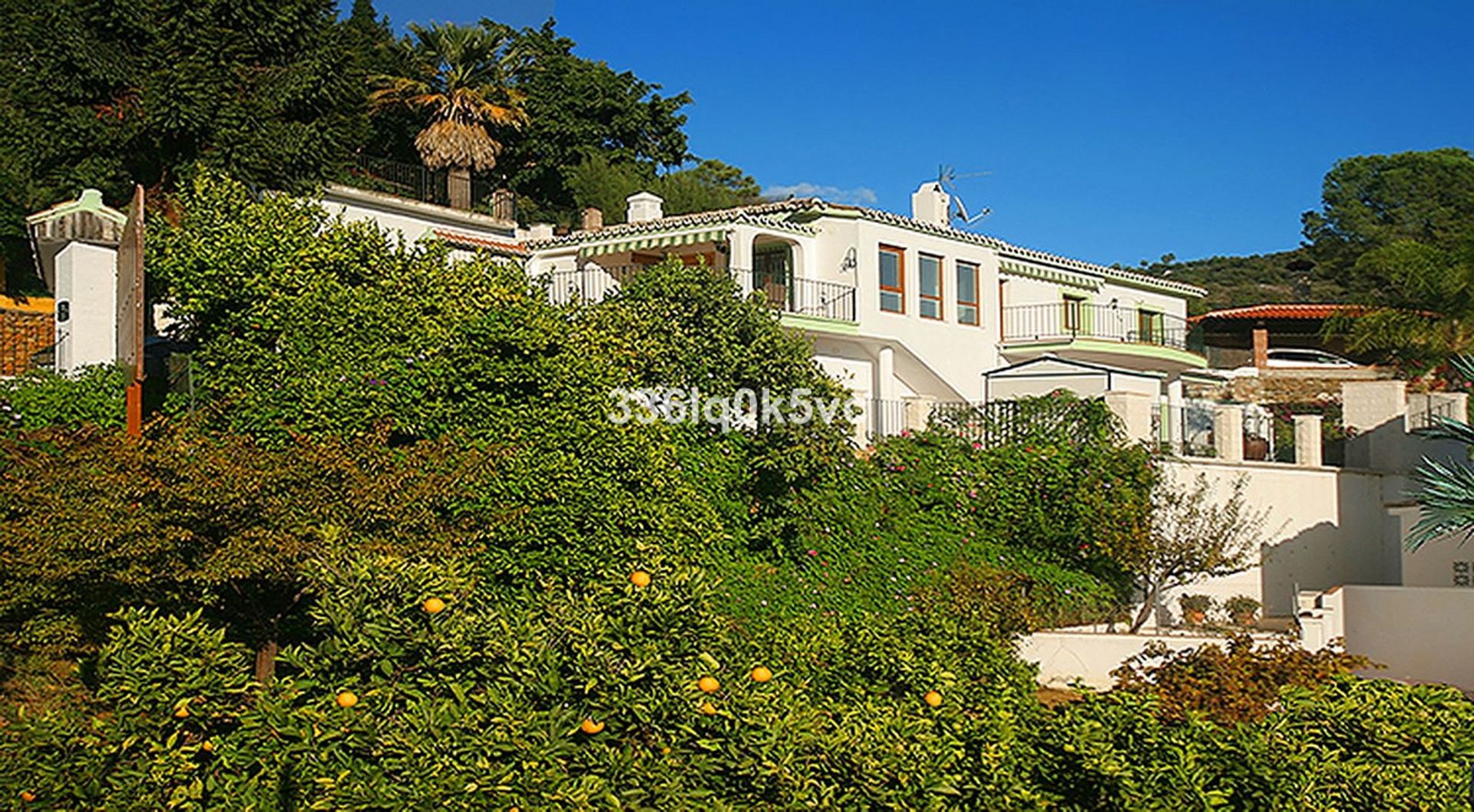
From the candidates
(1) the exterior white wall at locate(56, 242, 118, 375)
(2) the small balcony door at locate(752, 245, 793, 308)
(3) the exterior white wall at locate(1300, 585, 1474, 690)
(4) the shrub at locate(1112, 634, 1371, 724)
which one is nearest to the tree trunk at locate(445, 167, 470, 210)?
(2) the small balcony door at locate(752, 245, 793, 308)

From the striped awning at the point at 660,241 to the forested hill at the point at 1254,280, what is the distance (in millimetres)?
39280

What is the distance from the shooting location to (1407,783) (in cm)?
673

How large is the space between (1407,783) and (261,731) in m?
5.42

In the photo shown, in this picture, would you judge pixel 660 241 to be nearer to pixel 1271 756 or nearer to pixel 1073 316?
pixel 1073 316

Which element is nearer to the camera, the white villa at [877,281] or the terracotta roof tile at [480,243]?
the white villa at [877,281]

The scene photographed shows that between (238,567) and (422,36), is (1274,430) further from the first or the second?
(422,36)

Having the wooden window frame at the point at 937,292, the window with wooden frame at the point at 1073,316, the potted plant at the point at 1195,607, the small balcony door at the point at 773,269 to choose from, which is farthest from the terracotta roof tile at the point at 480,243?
the potted plant at the point at 1195,607

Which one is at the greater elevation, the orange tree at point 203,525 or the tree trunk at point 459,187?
the tree trunk at point 459,187

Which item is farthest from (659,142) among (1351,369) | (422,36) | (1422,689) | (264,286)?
(1422,689)

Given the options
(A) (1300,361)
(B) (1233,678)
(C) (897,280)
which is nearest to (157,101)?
(C) (897,280)

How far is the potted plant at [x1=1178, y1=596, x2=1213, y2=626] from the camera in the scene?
2547cm

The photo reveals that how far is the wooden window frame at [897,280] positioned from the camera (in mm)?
33031

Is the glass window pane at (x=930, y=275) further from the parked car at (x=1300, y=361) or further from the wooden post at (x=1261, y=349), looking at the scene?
the wooden post at (x=1261, y=349)

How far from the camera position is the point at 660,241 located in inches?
1244
